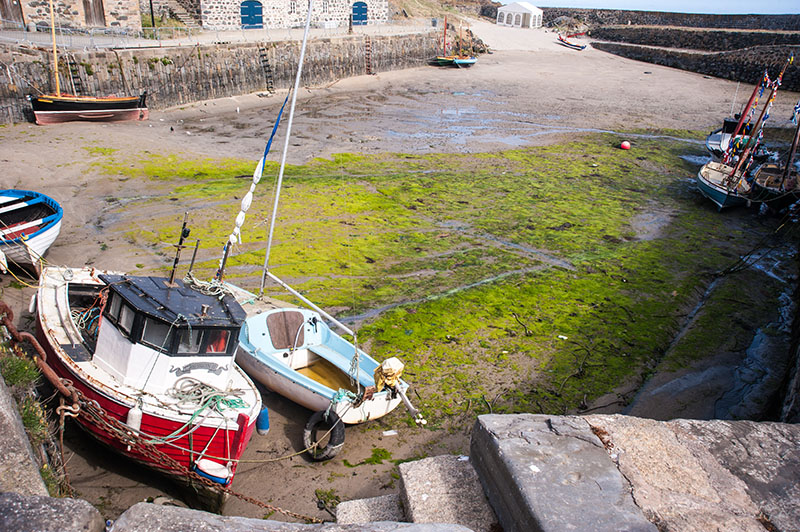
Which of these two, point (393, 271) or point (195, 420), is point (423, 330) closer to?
point (393, 271)

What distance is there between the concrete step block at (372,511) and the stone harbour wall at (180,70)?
2090 cm

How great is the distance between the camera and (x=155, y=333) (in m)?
6.71

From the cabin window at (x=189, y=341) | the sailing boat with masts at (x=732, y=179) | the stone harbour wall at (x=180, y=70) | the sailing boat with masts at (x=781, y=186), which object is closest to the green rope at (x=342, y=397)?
the cabin window at (x=189, y=341)

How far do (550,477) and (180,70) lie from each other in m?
25.4

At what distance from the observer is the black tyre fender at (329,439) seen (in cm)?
735

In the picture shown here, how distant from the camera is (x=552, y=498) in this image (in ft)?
11.2

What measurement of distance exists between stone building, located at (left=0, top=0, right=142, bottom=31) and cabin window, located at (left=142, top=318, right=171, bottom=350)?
23.1 meters

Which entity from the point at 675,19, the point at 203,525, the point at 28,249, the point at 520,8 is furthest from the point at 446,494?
the point at 675,19

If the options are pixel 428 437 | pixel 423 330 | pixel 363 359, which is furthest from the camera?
pixel 423 330

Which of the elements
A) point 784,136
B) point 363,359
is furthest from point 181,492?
point 784,136

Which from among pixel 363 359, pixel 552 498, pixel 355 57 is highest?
pixel 355 57

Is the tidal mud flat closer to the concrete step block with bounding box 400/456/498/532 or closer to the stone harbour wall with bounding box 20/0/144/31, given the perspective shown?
the concrete step block with bounding box 400/456/498/532

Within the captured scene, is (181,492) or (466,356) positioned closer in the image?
(181,492)

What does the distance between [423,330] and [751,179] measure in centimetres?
1374
